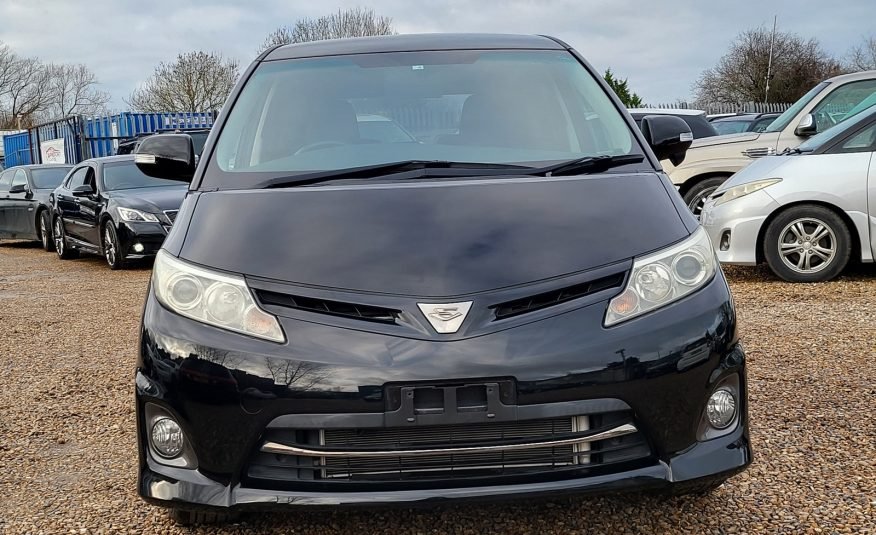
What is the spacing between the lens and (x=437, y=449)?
2135mm

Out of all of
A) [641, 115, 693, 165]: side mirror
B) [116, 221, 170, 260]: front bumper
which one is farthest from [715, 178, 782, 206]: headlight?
[116, 221, 170, 260]: front bumper

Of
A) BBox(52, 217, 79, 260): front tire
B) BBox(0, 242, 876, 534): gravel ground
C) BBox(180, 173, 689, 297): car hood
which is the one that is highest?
BBox(180, 173, 689, 297): car hood

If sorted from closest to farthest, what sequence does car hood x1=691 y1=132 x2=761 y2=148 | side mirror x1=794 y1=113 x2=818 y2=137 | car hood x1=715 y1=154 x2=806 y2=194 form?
car hood x1=715 y1=154 x2=806 y2=194 < side mirror x1=794 y1=113 x2=818 y2=137 < car hood x1=691 y1=132 x2=761 y2=148

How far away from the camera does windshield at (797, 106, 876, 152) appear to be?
6.87m

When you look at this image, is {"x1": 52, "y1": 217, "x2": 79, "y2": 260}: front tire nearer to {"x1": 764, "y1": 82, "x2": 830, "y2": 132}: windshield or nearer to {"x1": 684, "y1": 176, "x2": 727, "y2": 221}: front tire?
{"x1": 684, "y1": 176, "x2": 727, "y2": 221}: front tire

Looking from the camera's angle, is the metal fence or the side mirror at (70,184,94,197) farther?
the metal fence

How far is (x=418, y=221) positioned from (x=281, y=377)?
1.98 feet

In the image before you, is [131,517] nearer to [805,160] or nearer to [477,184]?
[477,184]

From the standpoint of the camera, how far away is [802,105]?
28.9 ft

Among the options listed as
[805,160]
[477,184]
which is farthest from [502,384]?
[805,160]

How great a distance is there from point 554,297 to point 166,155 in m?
1.91

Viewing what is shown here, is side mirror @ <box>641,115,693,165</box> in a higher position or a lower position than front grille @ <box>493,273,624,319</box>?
higher

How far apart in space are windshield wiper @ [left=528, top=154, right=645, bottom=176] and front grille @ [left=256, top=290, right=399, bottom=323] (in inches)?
34.2

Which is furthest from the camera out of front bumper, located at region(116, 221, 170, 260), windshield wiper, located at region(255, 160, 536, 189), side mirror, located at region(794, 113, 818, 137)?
front bumper, located at region(116, 221, 170, 260)
